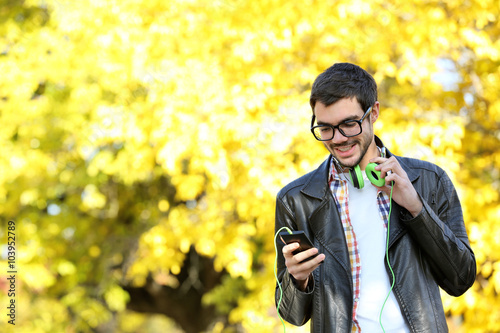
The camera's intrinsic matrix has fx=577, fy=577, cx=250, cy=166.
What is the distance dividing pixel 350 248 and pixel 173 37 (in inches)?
165

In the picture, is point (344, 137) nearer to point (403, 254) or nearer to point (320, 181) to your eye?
point (320, 181)

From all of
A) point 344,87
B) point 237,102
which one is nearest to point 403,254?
point 344,87

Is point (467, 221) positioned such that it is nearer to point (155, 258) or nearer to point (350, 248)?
point (350, 248)

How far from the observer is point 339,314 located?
1755 mm

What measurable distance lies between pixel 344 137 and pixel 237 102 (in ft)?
10.1

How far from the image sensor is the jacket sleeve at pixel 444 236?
1705mm

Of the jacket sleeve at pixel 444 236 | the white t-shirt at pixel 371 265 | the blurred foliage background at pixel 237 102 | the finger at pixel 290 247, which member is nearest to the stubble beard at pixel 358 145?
the white t-shirt at pixel 371 265

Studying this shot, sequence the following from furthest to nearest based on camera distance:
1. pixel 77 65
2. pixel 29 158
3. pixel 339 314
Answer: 1. pixel 29 158
2. pixel 77 65
3. pixel 339 314

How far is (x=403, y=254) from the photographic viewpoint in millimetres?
1780

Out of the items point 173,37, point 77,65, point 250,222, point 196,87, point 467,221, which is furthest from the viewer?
point 77,65

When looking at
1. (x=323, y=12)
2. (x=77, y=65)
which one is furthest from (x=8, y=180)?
(x=323, y=12)

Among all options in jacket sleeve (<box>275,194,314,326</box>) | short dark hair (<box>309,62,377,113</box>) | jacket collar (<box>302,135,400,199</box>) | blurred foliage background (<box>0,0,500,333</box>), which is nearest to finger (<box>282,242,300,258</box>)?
jacket sleeve (<box>275,194,314,326</box>)

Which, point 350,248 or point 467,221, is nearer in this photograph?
point 350,248

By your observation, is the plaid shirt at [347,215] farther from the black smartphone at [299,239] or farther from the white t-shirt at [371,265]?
the black smartphone at [299,239]
